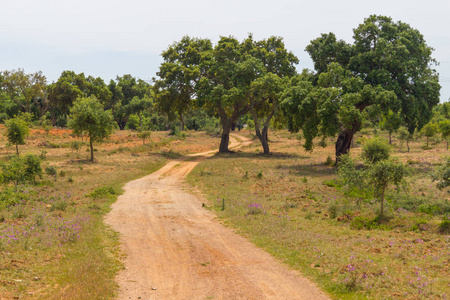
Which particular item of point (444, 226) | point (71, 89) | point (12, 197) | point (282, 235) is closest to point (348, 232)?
point (282, 235)

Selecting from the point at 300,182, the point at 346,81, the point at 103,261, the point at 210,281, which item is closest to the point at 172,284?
the point at 210,281

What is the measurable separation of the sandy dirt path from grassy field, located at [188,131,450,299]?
0.89 meters

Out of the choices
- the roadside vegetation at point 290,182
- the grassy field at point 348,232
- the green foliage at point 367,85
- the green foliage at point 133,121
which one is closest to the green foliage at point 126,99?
the green foliage at point 133,121

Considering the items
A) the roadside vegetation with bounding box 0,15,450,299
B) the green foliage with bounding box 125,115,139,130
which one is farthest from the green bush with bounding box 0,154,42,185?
the green foliage with bounding box 125,115,139,130

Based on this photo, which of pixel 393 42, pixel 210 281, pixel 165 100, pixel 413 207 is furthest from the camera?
pixel 165 100

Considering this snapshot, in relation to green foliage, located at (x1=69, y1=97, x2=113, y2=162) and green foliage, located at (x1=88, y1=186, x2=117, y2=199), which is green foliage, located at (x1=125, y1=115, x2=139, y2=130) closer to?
green foliage, located at (x1=69, y1=97, x2=113, y2=162)

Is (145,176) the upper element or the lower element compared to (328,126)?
lower

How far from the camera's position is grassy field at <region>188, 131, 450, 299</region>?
9477 mm

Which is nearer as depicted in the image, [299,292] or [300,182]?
[299,292]

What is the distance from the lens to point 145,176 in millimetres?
32031

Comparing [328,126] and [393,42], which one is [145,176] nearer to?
[328,126]

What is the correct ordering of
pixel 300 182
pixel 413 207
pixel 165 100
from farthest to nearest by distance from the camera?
pixel 165 100 < pixel 300 182 < pixel 413 207

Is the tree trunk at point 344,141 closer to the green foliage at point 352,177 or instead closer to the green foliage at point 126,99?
the green foliage at point 352,177

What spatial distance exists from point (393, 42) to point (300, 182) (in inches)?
751
